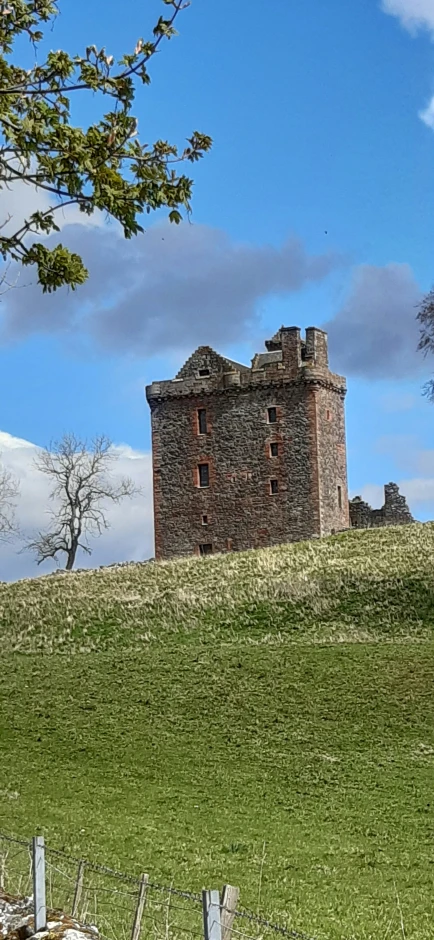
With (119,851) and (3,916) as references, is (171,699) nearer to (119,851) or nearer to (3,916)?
(119,851)

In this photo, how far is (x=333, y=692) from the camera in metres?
29.8

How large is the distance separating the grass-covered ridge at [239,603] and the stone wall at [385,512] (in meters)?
18.9

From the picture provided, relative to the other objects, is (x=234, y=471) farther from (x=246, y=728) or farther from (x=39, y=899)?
(x=39, y=899)

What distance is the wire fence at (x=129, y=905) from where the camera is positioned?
6.54m

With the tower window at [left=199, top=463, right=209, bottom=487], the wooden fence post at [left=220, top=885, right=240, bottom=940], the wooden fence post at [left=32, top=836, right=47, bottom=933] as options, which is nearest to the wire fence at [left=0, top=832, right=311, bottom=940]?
the wooden fence post at [left=220, top=885, right=240, bottom=940]

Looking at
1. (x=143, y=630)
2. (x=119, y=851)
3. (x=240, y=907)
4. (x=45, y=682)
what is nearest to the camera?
(x=240, y=907)

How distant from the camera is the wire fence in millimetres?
6535

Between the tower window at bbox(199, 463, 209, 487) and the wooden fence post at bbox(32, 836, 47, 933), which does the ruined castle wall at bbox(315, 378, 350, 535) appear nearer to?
the tower window at bbox(199, 463, 209, 487)

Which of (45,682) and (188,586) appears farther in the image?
(188,586)

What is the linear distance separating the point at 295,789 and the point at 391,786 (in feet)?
6.16

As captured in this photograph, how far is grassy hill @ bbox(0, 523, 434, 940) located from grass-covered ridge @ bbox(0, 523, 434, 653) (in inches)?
4.1

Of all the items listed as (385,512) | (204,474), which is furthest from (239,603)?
(385,512)

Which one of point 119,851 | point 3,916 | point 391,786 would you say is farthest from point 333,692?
point 3,916

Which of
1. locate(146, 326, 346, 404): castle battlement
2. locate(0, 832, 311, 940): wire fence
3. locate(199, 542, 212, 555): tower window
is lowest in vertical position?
locate(0, 832, 311, 940): wire fence
